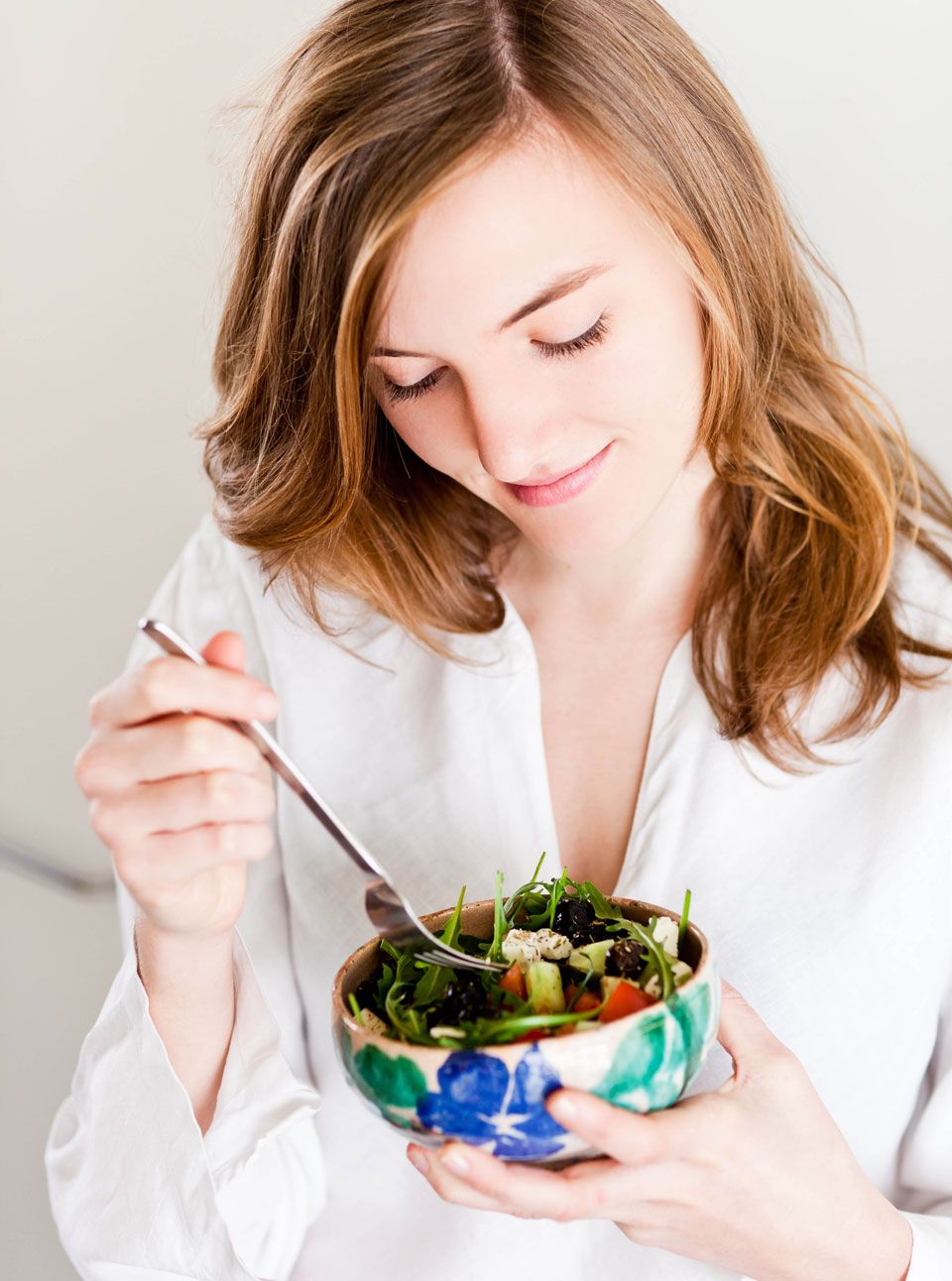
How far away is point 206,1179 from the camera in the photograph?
1043 mm

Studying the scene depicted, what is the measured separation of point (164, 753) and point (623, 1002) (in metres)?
0.31

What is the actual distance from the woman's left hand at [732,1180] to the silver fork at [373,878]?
12 centimetres

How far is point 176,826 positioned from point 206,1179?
39 centimetres

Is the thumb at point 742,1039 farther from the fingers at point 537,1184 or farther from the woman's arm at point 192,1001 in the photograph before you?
the woman's arm at point 192,1001

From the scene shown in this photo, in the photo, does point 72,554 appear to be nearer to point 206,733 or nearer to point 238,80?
point 238,80

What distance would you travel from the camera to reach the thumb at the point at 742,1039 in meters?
0.91

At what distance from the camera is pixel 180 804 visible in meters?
0.81

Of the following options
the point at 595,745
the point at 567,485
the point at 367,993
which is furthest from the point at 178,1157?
the point at 567,485

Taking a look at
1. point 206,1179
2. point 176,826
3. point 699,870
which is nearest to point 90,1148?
point 206,1179

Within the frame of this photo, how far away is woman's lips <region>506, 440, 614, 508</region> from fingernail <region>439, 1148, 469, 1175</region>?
54 cm

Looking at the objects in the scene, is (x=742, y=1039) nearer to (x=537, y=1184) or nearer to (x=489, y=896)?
(x=537, y=1184)

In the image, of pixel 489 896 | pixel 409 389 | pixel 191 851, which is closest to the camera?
pixel 191 851

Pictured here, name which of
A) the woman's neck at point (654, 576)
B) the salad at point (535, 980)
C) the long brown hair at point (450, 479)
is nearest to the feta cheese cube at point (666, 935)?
the salad at point (535, 980)

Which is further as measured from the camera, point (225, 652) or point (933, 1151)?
point (933, 1151)
